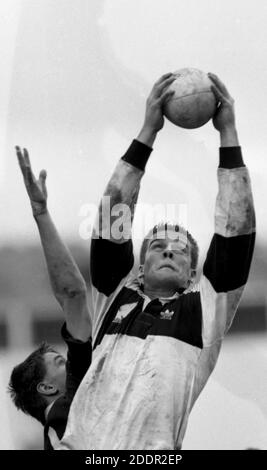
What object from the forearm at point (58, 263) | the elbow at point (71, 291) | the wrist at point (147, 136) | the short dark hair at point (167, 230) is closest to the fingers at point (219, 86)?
the wrist at point (147, 136)

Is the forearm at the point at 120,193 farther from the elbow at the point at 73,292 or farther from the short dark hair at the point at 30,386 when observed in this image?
the short dark hair at the point at 30,386

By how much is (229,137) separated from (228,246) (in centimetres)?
60

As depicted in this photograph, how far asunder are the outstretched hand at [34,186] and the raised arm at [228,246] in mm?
1038

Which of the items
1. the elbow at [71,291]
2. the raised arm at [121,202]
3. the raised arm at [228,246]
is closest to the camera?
the raised arm at [228,246]

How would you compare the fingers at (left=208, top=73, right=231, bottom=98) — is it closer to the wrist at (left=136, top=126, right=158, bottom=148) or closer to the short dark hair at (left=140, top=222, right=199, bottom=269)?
the wrist at (left=136, top=126, right=158, bottom=148)

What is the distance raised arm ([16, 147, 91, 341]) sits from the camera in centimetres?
794

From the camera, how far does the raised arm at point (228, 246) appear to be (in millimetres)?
7465

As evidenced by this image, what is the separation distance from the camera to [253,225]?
7531 mm

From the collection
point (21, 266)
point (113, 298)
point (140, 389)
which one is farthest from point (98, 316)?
point (21, 266)

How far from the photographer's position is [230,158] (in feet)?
24.7

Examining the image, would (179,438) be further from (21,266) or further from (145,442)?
(21,266)

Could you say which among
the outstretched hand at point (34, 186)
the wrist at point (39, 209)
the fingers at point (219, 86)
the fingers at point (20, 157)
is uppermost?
the fingers at point (219, 86)

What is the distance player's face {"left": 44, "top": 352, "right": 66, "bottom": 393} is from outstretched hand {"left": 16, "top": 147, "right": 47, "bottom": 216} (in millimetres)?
1275
